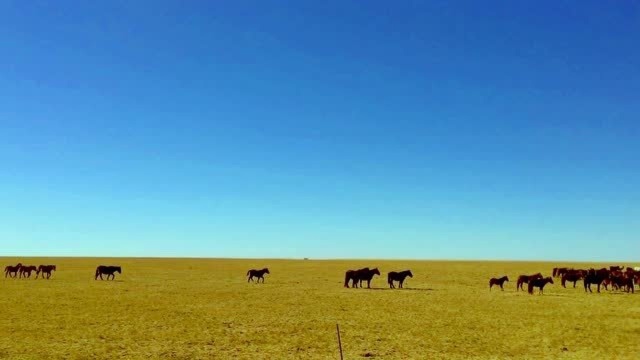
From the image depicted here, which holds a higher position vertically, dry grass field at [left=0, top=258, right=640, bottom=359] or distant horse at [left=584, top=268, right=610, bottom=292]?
distant horse at [left=584, top=268, right=610, bottom=292]

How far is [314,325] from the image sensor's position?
880 inches

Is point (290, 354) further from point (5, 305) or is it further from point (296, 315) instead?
point (5, 305)

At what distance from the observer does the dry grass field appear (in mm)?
17375

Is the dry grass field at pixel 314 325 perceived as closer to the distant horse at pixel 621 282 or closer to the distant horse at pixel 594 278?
the distant horse at pixel 594 278

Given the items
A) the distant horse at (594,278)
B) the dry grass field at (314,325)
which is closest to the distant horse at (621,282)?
the distant horse at (594,278)

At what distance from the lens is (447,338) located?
19641 millimetres

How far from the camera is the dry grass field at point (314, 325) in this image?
57.0ft

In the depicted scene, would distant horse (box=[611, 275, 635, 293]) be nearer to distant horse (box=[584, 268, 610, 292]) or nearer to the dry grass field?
distant horse (box=[584, 268, 610, 292])

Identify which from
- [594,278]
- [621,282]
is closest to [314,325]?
[594,278]

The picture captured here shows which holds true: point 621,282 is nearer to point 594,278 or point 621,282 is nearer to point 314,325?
point 594,278

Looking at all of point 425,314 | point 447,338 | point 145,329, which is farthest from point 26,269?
point 447,338

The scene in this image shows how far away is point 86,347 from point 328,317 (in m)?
10.7

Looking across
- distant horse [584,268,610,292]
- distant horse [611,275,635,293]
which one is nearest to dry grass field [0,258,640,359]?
distant horse [584,268,610,292]

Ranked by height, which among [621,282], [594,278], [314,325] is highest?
[594,278]
